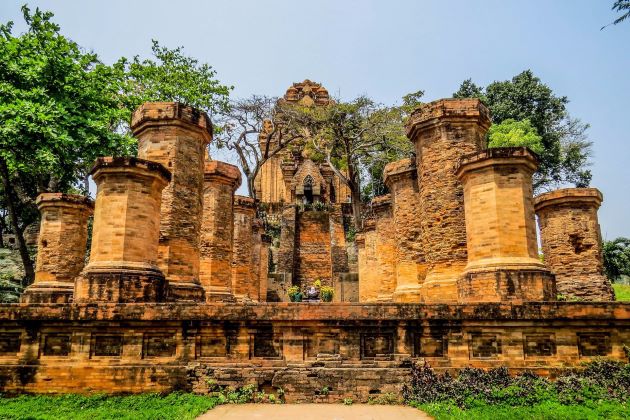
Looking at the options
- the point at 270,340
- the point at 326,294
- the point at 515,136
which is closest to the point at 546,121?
the point at 515,136

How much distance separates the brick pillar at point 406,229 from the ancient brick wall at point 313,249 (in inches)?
719

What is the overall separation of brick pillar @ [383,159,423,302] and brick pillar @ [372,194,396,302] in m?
2.94

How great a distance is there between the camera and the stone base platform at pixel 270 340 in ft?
24.6

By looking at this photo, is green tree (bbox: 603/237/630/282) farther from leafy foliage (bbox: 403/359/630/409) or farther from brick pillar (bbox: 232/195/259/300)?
leafy foliage (bbox: 403/359/630/409)

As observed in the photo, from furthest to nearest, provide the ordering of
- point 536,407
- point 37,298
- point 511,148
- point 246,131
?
1. point 246,131
2. point 37,298
3. point 511,148
4. point 536,407

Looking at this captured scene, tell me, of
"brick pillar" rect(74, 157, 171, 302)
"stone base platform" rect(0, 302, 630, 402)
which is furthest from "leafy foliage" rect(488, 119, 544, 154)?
"brick pillar" rect(74, 157, 171, 302)

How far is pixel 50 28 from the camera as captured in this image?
1655cm

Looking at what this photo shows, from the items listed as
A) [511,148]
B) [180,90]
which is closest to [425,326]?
[511,148]

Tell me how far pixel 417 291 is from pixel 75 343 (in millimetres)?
7976

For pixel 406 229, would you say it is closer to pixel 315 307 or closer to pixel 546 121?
pixel 315 307

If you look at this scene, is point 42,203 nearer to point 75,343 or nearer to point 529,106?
point 75,343

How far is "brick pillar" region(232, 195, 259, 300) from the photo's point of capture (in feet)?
57.6

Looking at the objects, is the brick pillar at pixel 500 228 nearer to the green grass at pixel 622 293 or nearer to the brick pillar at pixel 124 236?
the brick pillar at pixel 124 236

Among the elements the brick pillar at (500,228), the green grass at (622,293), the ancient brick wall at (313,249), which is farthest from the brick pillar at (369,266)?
the ancient brick wall at (313,249)
